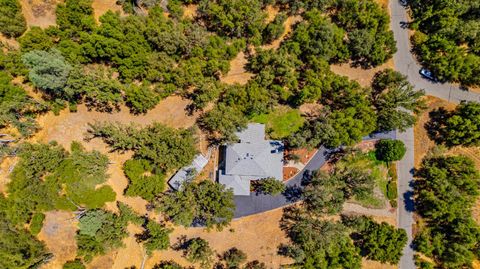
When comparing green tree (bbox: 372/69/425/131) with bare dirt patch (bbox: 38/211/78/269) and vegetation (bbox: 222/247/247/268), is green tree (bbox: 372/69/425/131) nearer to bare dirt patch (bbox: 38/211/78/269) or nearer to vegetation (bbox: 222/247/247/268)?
vegetation (bbox: 222/247/247/268)

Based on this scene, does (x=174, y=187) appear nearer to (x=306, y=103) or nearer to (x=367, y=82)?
(x=306, y=103)

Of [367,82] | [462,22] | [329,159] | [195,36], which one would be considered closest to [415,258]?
[329,159]

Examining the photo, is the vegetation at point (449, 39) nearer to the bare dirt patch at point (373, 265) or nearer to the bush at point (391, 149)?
the bush at point (391, 149)

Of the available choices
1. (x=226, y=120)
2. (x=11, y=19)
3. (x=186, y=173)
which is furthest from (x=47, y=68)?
(x=226, y=120)

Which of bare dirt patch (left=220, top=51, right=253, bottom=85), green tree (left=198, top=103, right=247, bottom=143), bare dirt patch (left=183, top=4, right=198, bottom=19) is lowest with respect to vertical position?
green tree (left=198, top=103, right=247, bottom=143)

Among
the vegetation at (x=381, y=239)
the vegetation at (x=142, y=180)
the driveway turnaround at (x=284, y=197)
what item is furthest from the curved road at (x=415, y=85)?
the vegetation at (x=142, y=180)

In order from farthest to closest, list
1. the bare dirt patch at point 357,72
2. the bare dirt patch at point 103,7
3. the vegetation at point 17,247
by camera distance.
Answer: the bare dirt patch at point 357,72 → the bare dirt patch at point 103,7 → the vegetation at point 17,247

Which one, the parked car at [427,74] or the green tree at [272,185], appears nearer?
the green tree at [272,185]

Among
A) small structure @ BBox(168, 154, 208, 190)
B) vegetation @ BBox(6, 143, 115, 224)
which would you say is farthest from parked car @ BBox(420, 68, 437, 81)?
vegetation @ BBox(6, 143, 115, 224)
